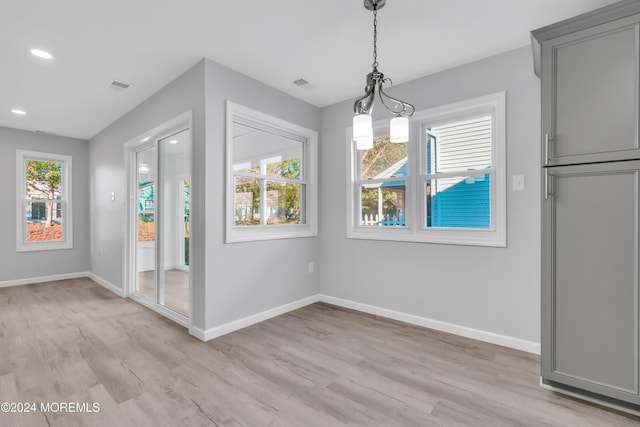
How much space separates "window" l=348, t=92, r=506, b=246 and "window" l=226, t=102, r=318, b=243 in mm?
633

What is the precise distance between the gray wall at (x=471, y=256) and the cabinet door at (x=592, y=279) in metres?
0.66

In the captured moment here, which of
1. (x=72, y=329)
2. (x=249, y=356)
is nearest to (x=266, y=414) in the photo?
(x=249, y=356)

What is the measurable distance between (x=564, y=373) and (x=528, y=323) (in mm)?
695

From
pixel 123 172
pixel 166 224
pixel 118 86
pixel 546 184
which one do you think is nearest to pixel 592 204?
pixel 546 184

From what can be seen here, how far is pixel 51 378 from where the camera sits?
220 centimetres

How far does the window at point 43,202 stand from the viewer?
520 centimetres

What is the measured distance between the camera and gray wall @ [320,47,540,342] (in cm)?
259

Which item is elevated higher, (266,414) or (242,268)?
(242,268)

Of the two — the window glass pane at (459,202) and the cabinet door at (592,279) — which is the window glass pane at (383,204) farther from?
the cabinet door at (592,279)

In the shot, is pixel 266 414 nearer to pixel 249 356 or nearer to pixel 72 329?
pixel 249 356

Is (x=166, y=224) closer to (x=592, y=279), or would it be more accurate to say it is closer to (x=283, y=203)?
(x=283, y=203)

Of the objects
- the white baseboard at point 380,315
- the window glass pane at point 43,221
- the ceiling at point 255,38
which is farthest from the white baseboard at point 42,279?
the ceiling at point 255,38

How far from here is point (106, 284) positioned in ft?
16.3

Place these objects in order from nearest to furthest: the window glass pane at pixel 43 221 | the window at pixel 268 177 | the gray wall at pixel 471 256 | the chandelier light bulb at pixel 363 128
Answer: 1. the chandelier light bulb at pixel 363 128
2. the gray wall at pixel 471 256
3. the window at pixel 268 177
4. the window glass pane at pixel 43 221
